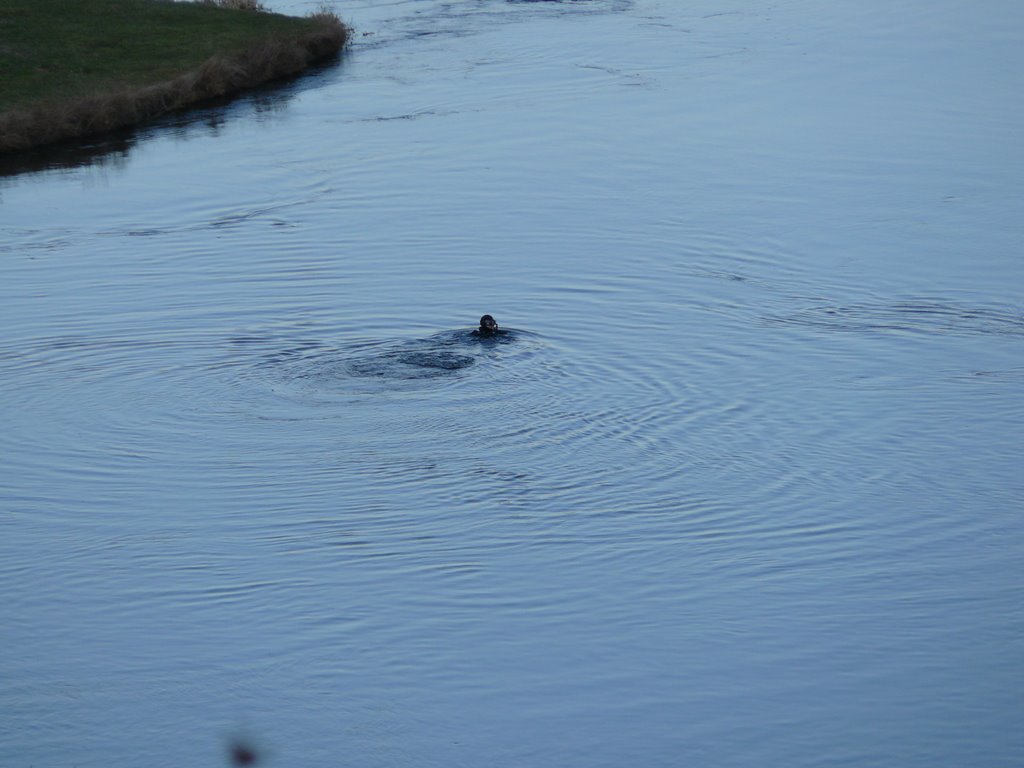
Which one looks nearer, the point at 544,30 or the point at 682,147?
the point at 682,147

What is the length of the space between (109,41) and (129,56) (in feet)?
4.15

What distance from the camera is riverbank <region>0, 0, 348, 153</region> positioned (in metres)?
35.5

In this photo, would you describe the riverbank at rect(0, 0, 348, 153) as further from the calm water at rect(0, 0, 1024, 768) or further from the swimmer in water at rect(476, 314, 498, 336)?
the swimmer in water at rect(476, 314, 498, 336)

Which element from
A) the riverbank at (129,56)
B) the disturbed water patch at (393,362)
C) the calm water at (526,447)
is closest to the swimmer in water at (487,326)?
the disturbed water patch at (393,362)

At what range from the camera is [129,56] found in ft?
128

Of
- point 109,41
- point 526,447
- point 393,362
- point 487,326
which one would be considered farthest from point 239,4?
point 526,447

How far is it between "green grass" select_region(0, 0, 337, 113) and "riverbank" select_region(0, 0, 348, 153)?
0.03 m

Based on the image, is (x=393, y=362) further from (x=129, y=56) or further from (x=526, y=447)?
(x=129, y=56)

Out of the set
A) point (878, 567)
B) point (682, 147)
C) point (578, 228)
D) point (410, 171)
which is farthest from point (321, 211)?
point (878, 567)

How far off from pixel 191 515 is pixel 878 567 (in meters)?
6.97

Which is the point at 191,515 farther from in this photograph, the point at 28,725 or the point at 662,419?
the point at 662,419

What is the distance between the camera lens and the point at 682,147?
1212 inches

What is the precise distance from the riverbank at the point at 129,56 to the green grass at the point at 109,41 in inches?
1.1

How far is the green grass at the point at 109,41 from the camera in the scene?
120 ft
